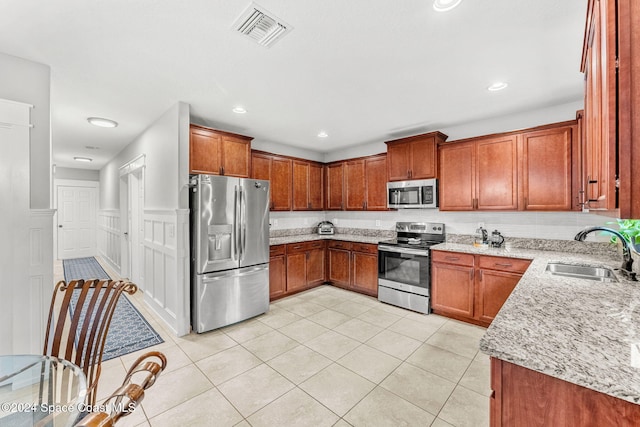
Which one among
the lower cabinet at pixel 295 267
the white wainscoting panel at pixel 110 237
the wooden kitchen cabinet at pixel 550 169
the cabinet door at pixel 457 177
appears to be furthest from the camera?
the white wainscoting panel at pixel 110 237

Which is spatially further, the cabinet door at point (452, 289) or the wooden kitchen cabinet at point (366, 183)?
the wooden kitchen cabinet at point (366, 183)

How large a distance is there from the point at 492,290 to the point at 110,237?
25.8 feet

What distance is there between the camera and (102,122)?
372 cm

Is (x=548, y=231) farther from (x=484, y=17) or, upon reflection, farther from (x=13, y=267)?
(x=13, y=267)

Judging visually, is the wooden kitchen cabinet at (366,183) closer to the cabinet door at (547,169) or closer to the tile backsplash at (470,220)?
the tile backsplash at (470,220)

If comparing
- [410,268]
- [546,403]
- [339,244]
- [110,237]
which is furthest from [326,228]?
A: [110,237]

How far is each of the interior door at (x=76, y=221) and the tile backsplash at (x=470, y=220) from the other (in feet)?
21.8

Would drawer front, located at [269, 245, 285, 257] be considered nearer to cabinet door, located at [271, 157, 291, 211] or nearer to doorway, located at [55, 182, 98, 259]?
cabinet door, located at [271, 157, 291, 211]

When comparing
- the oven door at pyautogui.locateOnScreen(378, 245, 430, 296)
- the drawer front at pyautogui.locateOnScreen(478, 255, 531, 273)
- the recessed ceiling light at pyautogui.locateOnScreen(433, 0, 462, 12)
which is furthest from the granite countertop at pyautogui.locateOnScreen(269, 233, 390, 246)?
the recessed ceiling light at pyautogui.locateOnScreen(433, 0, 462, 12)

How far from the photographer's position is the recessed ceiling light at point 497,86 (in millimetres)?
2631

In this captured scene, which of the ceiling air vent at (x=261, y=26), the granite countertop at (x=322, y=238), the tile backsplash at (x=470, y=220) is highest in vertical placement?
the ceiling air vent at (x=261, y=26)

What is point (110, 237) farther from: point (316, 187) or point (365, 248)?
point (365, 248)

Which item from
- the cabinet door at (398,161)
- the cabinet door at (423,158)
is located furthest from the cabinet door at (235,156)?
the cabinet door at (423,158)

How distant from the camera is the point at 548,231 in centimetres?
327
